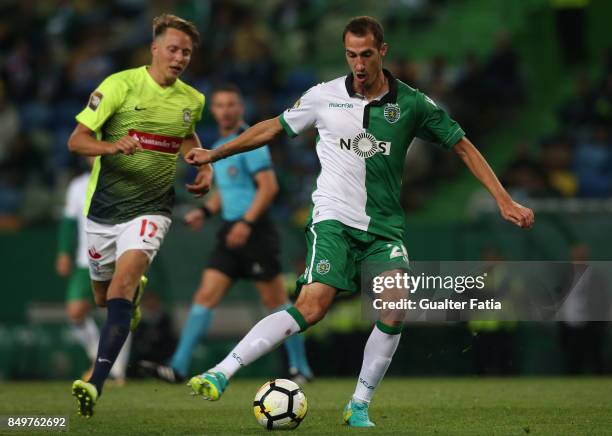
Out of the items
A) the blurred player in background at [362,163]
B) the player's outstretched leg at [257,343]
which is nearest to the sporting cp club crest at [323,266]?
the blurred player in background at [362,163]

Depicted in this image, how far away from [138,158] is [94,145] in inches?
25.0

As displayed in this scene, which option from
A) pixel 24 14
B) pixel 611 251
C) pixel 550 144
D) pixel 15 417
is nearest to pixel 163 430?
pixel 15 417

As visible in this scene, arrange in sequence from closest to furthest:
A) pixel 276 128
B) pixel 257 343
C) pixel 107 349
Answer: pixel 257 343, pixel 276 128, pixel 107 349

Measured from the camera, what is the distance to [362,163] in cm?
748

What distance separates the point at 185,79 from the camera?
18734 millimetres

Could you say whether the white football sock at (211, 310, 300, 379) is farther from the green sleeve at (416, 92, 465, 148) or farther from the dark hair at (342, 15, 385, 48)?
the dark hair at (342, 15, 385, 48)

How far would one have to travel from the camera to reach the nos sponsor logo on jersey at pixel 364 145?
7.47 m

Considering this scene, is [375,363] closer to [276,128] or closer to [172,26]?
[276,128]

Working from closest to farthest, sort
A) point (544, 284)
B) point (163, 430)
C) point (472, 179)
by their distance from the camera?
1. point (163, 430)
2. point (544, 284)
3. point (472, 179)

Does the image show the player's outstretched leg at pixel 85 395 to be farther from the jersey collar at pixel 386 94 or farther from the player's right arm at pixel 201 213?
the player's right arm at pixel 201 213

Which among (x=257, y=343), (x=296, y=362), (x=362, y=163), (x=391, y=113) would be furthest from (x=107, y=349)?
(x=296, y=362)

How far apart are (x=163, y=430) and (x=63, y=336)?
7.30m

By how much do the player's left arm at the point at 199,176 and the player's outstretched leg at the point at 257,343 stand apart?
117 centimetres

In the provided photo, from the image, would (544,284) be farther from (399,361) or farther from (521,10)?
(521,10)
